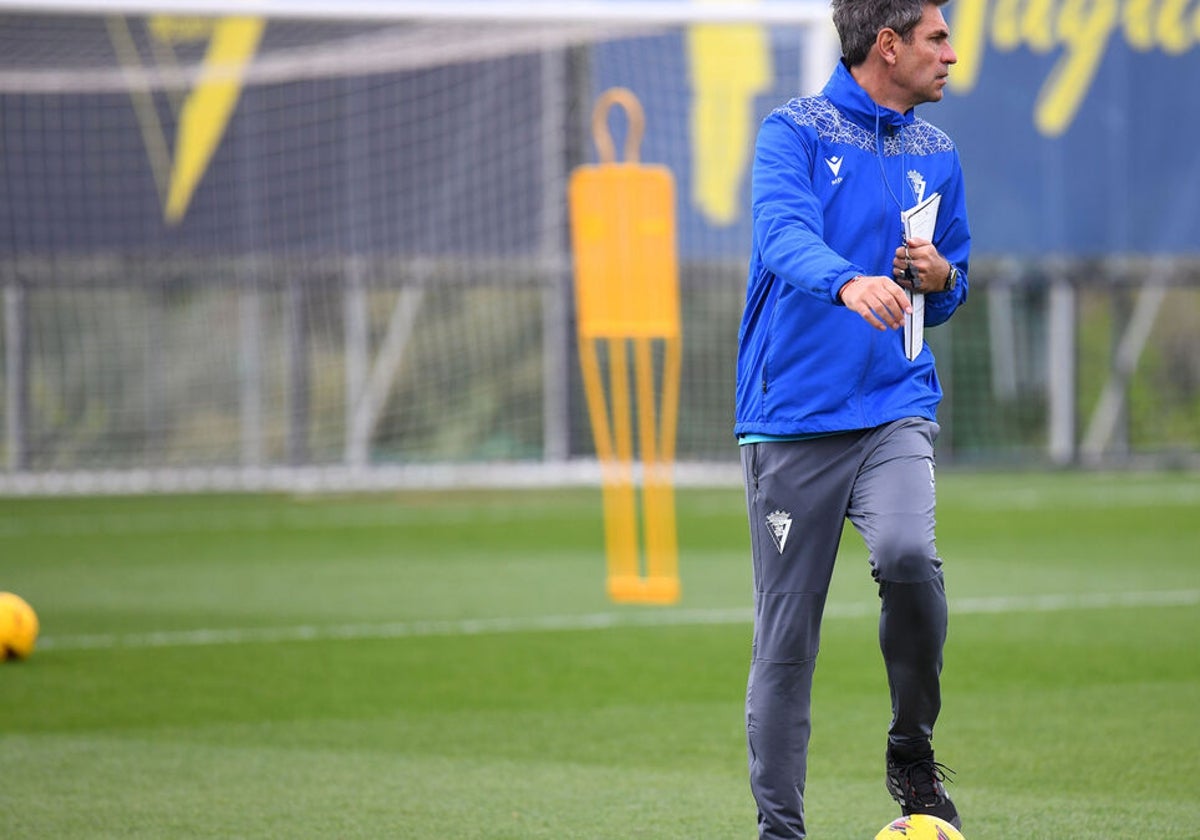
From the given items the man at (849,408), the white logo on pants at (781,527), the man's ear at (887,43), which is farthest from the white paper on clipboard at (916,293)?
the white logo on pants at (781,527)

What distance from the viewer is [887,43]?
4008 millimetres

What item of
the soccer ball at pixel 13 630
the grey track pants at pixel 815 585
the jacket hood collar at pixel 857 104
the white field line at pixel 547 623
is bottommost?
the white field line at pixel 547 623

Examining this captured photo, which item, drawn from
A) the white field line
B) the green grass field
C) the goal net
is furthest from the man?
the goal net

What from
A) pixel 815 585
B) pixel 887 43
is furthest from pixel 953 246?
pixel 815 585

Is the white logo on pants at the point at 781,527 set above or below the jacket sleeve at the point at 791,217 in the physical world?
below

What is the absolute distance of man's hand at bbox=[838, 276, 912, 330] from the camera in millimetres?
3574

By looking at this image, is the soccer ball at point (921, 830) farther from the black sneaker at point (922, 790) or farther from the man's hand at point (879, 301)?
the man's hand at point (879, 301)

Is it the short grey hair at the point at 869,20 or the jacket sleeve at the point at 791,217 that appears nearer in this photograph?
the jacket sleeve at the point at 791,217

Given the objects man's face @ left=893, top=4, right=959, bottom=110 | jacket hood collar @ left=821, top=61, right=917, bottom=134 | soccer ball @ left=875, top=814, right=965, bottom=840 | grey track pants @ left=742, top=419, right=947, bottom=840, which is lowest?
soccer ball @ left=875, top=814, right=965, bottom=840

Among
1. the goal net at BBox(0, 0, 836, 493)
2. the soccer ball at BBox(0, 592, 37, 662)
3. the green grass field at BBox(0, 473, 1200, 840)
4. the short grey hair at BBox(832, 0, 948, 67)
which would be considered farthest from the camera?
the goal net at BBox(0, 0, 836, 493)

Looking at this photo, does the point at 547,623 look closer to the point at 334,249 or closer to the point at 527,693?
the point at 527,693

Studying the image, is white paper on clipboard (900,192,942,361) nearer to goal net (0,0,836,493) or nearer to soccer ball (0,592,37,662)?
soccer ball (0,592,37,662)

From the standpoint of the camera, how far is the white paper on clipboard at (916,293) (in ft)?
13.0

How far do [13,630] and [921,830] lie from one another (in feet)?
16.1
